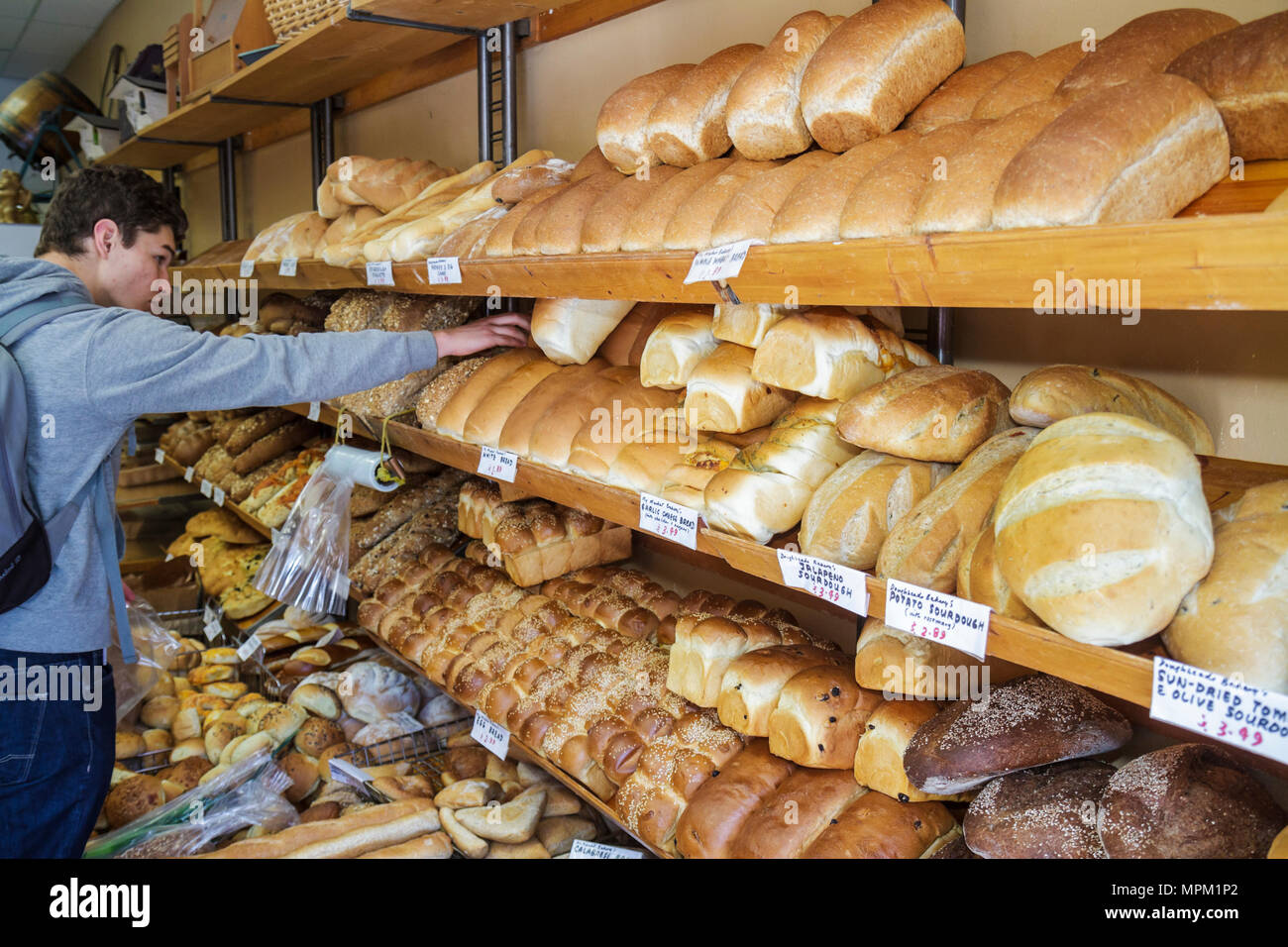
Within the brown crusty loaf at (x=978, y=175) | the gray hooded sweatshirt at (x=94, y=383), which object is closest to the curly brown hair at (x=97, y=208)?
the gray hooded sweatshirt at (x=94, y=383)

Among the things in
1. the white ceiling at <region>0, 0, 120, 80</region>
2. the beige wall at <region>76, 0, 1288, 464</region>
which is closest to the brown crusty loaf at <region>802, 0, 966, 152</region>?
the beige wall at <region>76, 0, 1288, 464</region>

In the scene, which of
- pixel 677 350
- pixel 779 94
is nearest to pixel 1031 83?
pixel 779 94

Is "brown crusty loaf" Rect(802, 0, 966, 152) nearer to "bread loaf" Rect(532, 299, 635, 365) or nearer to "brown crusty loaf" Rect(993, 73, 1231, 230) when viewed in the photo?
"brown crusty loaf" Rect(993, 73, 1231, 230)

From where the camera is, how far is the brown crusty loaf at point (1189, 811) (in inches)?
47.0

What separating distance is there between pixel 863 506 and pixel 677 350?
2.00ft

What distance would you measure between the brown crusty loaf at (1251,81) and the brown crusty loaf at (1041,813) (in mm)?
887

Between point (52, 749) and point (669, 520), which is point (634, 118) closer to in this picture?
point (669, 520)

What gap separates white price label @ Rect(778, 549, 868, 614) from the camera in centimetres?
139

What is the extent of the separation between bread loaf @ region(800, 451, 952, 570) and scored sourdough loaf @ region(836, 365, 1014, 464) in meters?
0.06

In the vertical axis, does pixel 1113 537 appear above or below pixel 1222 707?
above

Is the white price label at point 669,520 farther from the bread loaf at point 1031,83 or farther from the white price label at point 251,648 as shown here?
the white price label at point 251,648

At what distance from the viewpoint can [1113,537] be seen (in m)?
1.07
